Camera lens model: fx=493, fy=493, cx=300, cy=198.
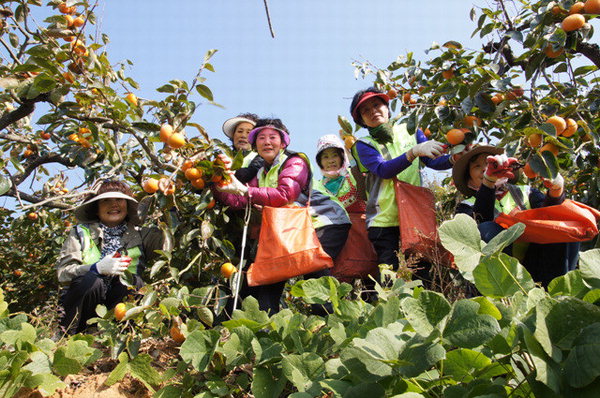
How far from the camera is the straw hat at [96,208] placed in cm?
271

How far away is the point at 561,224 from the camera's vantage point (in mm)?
2004

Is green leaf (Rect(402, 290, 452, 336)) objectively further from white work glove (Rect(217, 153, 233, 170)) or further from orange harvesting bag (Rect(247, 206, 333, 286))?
white work glove (Rect(217, 153, 233, 170))

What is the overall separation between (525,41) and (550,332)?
2.25 m

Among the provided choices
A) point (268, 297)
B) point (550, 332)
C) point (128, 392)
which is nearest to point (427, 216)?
point (268, 297)

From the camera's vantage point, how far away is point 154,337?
6.31ft

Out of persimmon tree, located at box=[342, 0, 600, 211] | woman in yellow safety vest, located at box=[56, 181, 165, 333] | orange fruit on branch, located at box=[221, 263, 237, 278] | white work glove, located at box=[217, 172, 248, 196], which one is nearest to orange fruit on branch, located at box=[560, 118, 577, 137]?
persimmon tree, located at box=[342, 0, 600, 211]

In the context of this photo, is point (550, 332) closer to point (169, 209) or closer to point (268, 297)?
point (268, 297)

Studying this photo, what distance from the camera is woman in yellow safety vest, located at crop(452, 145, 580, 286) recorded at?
6.96 feet

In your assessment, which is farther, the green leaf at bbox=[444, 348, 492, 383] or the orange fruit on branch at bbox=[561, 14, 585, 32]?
the orange fruit on branch at bbox=[561, 14, 585, 32]

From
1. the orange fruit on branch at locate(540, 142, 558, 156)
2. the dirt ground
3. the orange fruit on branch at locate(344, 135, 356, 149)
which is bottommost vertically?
the dirt ground

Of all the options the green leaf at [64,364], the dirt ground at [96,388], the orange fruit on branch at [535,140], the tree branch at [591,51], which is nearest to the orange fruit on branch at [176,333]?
the dirt ground at [96,388]

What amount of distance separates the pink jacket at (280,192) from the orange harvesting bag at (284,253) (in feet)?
0.44

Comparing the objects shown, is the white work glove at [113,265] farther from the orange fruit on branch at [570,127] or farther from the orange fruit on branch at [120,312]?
the orange fruit on branch at [570,127]

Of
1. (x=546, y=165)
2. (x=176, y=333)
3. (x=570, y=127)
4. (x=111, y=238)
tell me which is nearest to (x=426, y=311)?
(x=176, y=333)
